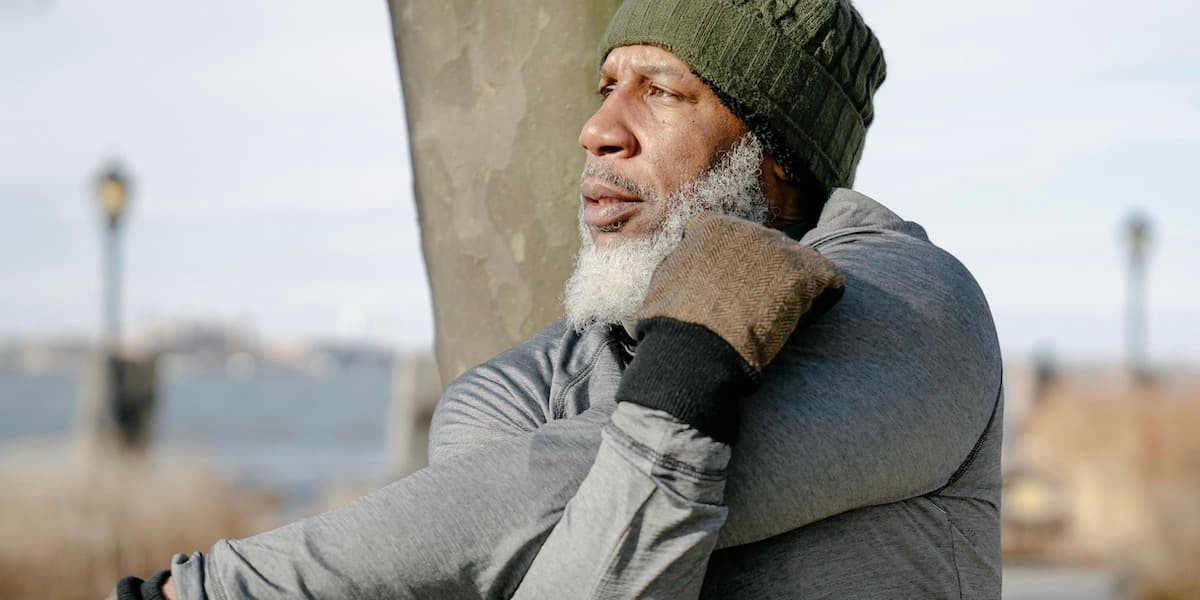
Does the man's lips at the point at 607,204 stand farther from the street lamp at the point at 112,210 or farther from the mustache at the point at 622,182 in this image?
the street lamp at the point at 112,210

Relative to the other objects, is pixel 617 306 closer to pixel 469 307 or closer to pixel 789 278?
pixel 789 278

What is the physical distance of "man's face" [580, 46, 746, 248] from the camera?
2113 mm

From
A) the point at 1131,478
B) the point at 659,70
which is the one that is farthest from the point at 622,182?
the point at 1131,478

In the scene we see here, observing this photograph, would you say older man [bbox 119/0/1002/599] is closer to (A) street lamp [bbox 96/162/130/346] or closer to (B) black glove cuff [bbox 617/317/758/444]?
(B) black glove cuff [bbox 617/317/758/444]

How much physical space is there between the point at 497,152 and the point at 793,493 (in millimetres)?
1564

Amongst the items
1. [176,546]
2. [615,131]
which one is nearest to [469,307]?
[615,131]

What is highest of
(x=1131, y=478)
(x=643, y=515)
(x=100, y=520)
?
(x=643, y=515)

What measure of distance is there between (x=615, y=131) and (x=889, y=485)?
795mm

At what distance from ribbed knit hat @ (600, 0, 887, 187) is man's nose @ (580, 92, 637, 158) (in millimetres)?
133

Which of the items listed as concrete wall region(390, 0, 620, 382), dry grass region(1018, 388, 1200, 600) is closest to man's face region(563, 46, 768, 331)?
concrete wall region(390, 0, 620, 382)

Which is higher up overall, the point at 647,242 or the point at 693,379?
the point at 647,242

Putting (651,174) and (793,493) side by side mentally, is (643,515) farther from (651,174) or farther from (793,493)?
(651,174)

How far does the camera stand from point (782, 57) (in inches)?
84.7

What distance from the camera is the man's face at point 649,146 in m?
2.11
